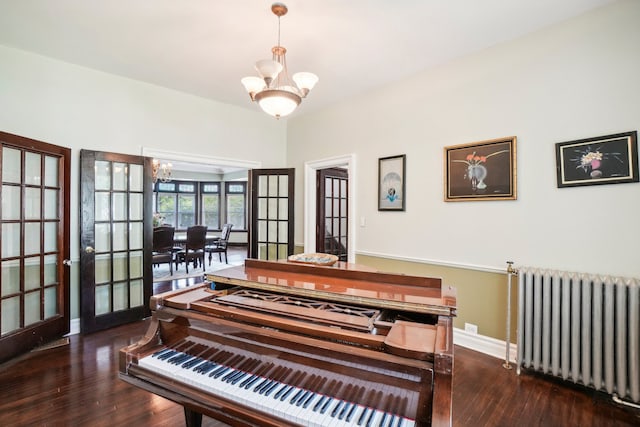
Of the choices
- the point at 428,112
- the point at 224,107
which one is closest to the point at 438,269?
the point at 428,112

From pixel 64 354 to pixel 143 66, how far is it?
2902 millimetres

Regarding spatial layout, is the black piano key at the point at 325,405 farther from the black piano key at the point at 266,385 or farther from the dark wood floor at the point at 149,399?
the dark wood floor at the point at 149,399

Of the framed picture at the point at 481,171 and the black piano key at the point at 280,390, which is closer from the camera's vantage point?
the black piano key at the point at 280,390

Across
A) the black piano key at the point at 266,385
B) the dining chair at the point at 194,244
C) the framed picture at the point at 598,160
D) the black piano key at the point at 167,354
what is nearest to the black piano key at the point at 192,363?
the black piano key at the point at 167,354

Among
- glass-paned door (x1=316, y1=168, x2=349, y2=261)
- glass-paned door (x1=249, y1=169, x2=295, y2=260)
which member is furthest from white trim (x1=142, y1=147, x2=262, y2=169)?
glass-paned door (x1=316, y1=168, x2=349, y2=261)

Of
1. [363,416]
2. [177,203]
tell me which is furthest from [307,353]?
[177,203]

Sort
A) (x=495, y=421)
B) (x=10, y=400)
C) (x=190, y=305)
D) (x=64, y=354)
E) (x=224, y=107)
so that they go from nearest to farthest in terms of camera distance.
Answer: (x=190, y=305) < (x=495, y=421) < (x=10, y=400) < (x=64, y=354) < (x=224, y=107)

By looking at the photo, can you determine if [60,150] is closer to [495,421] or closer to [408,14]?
[408,14]

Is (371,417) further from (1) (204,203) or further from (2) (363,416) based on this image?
(1) (204,203)

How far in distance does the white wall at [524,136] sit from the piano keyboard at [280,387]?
7.30 feet

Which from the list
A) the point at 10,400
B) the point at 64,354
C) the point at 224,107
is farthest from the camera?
the point at 224,107

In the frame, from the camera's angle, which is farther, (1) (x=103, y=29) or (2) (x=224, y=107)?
(2) (x=224, y=107)

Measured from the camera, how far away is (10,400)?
2.05 metres

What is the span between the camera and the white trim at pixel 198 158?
368 centimetres
